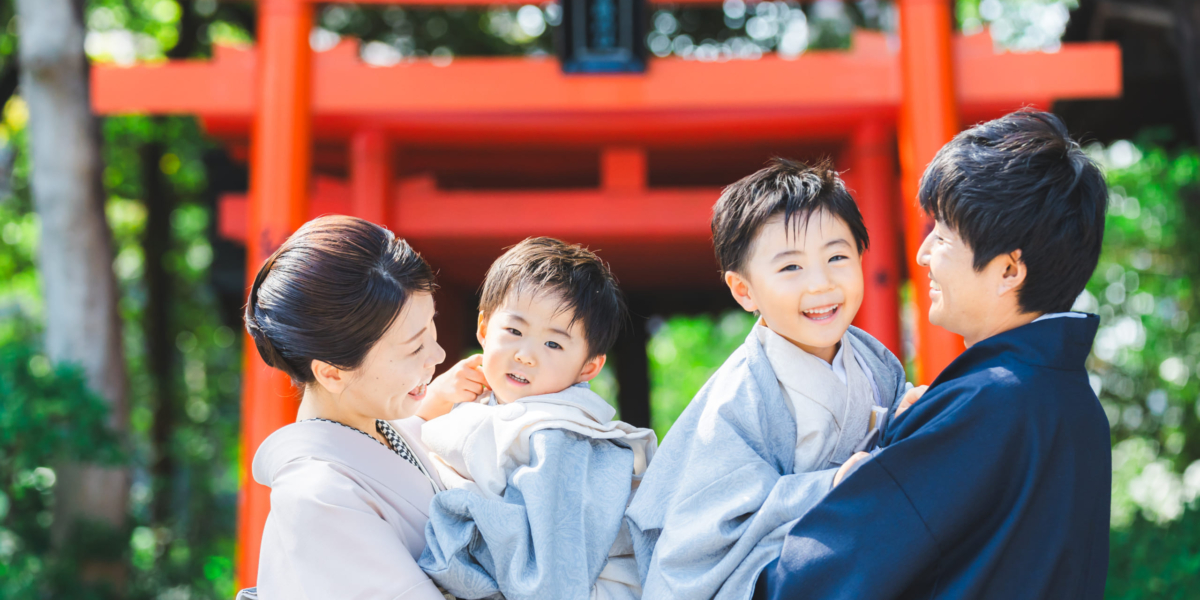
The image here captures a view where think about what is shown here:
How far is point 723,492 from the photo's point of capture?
1387 mm

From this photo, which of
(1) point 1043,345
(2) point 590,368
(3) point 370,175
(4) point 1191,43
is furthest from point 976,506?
(4) point 1191,43

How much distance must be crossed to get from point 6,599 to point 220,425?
5.78 metres

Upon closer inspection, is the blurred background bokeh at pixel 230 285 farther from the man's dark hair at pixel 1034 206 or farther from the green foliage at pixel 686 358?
the green foliage at pixel 686 358

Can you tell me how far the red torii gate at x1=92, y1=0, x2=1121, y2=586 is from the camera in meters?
4.16

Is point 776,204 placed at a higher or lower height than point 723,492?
higher

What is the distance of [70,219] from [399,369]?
4.15 meters

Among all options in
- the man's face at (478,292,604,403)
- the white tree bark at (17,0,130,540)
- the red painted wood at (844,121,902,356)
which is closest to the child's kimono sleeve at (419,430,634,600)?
the man's face at (478,292,604,403)

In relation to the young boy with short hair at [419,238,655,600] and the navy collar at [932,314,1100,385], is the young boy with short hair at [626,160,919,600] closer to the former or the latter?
the young boy with short hair at [419,238,655,600]

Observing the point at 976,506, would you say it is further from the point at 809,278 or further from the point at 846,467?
the point at 809,278

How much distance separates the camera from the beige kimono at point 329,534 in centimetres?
141

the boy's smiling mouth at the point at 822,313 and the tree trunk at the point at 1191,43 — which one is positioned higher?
the tree trunk at the point at 1191,43

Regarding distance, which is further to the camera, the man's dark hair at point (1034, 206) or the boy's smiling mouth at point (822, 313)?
the boy's smiling mouth at point (822, 313)

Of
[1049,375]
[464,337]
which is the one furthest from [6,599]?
[1049,375]

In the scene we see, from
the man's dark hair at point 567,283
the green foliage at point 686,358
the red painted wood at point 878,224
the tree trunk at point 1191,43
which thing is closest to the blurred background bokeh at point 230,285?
the tree trunk at point 1191,43
